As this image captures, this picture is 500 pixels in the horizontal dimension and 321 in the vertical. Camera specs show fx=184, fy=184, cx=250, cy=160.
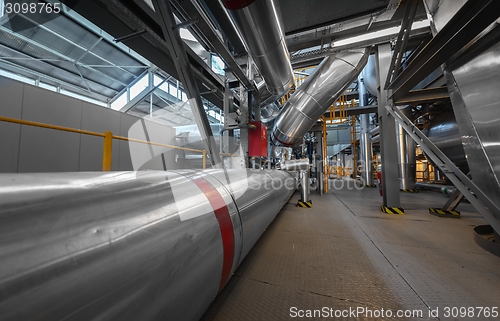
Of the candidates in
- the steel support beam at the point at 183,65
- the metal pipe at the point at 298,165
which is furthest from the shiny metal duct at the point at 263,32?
the metal pipe at the point at 298,165

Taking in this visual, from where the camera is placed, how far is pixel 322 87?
111 inches

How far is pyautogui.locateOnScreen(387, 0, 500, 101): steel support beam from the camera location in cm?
129

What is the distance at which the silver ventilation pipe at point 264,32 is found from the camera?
143 centimetres

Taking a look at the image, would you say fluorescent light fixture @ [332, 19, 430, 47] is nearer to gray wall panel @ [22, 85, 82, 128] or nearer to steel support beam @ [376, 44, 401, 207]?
steel support beam @ [376, 44, 401, 207]

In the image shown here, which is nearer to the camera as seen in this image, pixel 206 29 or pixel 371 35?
pixel 206 29

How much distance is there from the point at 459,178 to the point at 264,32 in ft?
7.91

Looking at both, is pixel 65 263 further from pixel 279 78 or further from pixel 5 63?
pixel 5 63

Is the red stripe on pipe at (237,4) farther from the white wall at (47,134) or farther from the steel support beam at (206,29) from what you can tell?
→ the white wall at (47,134)

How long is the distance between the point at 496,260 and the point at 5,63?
9.79 metres

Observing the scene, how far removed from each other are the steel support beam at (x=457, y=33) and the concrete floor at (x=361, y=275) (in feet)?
5.62

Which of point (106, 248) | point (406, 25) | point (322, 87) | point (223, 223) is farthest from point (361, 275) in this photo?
point (406, 25)

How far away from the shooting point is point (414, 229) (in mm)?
2039

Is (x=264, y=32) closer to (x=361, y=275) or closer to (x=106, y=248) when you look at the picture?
(x=106, y=248)

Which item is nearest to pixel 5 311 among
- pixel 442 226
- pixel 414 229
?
pixel 414 229
